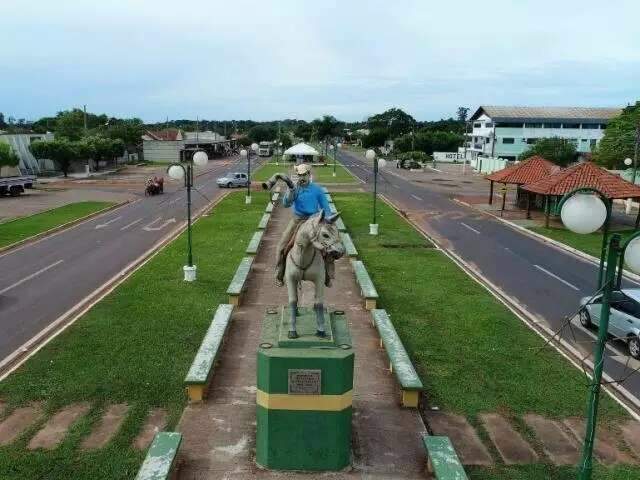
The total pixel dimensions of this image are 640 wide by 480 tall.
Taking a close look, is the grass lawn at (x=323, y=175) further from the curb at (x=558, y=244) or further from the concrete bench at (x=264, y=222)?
the concrete bench at (x=264, y=222)

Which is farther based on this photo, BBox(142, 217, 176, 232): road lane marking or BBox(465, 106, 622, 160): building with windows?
BBox(465, 106, 622, 160): building with windows

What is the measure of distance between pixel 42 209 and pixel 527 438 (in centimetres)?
3527

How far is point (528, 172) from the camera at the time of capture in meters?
38.2

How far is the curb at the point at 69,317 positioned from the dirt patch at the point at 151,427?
390 centimetres

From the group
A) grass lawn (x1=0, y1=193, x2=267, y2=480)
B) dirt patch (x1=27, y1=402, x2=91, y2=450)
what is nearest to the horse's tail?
grass lawn (x1=0, y1=193, x2=267, y2=480)

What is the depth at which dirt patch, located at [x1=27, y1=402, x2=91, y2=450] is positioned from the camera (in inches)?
377

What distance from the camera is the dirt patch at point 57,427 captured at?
9578mm

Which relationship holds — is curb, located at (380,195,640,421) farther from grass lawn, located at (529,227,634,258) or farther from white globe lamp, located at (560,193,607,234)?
grass lawn, located at (529,227,634,258)

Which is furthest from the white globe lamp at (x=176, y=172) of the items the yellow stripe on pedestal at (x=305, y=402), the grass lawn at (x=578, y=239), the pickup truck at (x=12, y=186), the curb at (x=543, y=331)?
the pickup truck at (x=12, y=186)

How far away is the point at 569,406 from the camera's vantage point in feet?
37.1

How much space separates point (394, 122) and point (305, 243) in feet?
443

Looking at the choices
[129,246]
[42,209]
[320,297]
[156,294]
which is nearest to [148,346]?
[156,294]

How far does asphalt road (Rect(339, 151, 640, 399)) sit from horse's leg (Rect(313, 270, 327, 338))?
412 centimetres

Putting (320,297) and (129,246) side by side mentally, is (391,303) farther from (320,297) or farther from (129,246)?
(129,246)
